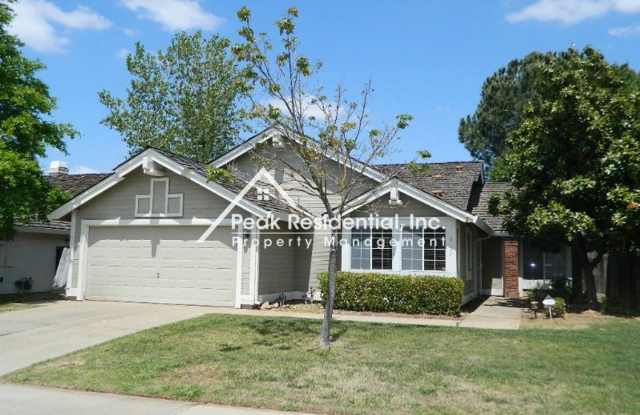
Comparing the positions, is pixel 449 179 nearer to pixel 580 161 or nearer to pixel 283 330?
pixel 580 161

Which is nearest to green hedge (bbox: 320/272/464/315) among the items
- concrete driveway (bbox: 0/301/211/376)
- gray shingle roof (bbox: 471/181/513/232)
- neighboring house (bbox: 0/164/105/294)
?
concrete driveway (bbox: 0/301/211/376)

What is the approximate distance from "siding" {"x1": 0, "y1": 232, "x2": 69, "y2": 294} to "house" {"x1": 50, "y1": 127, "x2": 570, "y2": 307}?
14.3ft

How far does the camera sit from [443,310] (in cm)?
1501

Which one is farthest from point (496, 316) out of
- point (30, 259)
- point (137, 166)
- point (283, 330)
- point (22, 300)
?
point (30, 259)

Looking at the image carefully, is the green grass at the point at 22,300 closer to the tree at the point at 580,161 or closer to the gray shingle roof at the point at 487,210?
the tree at the point at 580,161

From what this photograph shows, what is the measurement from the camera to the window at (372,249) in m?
16.5

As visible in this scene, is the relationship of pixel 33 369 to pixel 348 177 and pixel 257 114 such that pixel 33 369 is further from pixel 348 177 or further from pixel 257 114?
pixel 348 177

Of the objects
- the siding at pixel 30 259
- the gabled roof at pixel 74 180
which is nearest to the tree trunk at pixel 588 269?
the siding at pixel 30 259

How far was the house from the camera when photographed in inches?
631

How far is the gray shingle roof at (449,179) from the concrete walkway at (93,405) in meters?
11.2

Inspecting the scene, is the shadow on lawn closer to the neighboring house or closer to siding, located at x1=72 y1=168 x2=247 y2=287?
siding, located at x1=72 y1=168 x2=247 y2=287

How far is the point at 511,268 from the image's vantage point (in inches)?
869

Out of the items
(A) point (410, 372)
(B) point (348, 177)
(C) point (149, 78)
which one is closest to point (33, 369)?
(A) point (410, 372)

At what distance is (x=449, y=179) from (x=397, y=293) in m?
5.68
